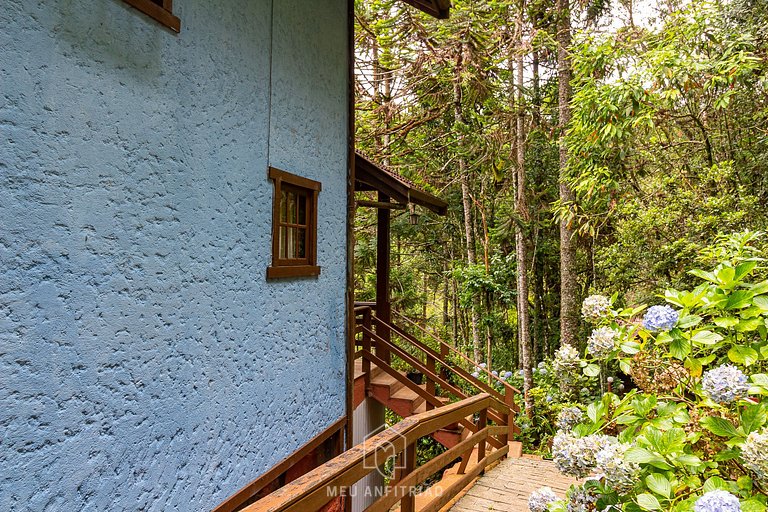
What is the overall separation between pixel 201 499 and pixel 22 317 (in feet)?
5.61

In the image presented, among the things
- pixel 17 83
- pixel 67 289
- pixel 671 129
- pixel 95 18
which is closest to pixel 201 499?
pixel 67 289

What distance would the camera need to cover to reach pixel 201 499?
9.69ft

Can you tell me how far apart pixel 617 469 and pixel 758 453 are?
44cm

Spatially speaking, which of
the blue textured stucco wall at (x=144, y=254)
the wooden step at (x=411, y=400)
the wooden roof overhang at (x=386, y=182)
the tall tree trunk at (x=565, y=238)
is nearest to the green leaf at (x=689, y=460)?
Result: the blue textured stucco wall at (x=144, y=254)

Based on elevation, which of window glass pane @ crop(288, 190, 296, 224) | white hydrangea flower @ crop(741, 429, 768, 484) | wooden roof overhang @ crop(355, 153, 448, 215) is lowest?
white hydrangea flower @ crop(741, 429, 768, 484)

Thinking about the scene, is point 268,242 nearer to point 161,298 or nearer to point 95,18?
point 161,298

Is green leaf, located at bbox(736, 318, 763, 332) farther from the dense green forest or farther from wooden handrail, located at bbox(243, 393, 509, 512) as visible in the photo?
the dense green forest

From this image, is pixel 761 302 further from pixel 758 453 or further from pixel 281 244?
pixel 281 244

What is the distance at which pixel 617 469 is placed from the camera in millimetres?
1681

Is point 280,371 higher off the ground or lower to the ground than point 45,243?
lower

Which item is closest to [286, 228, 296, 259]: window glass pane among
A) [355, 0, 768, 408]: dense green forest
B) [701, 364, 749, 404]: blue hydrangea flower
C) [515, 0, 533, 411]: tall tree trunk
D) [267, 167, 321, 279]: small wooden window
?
[267, 167, 321, 279]: small wooden window

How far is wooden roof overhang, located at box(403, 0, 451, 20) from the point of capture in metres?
5.16

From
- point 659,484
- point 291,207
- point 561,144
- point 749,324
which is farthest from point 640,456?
point 561,144

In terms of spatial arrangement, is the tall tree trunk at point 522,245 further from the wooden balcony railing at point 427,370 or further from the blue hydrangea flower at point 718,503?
the blue hydrangea flower at point 718,503
